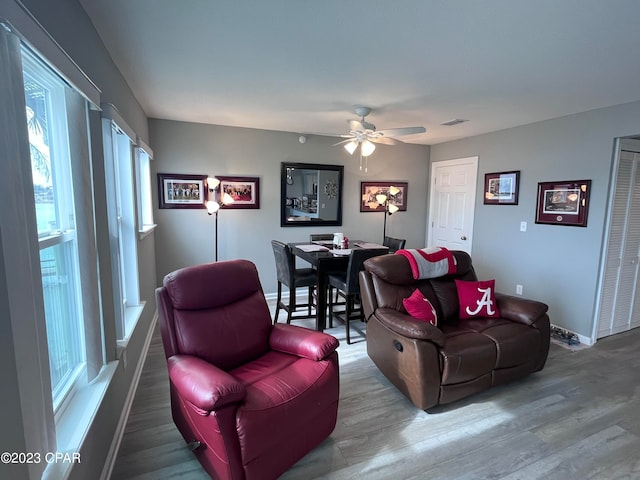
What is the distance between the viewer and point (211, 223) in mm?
4410

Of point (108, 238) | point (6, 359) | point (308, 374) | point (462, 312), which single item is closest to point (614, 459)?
point (462, 312)

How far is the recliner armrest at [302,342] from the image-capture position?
6.42 feet

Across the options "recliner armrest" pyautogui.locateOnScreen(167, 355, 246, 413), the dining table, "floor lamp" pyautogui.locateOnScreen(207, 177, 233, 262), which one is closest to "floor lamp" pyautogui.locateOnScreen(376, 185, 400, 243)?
the dining table

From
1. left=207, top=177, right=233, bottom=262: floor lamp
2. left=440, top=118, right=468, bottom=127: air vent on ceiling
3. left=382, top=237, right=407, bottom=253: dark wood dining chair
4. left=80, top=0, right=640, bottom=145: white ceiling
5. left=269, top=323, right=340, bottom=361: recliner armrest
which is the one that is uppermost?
left=440, top=118, right=468, bottom=127: air vent on ceiling

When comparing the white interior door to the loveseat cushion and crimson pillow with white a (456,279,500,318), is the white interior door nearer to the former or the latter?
crimson pillow with white a (456,279,500,318)

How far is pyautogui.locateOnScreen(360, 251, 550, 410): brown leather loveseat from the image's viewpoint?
7.25 feet

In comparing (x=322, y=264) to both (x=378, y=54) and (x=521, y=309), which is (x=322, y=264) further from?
(x=378, y=54)

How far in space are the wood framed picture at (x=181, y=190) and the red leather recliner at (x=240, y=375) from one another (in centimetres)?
238

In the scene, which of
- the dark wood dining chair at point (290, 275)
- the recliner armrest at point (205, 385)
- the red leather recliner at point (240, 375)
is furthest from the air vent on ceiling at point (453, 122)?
the recliner armrest at point (205, 385)

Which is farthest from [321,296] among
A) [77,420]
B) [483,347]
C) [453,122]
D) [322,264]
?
[453,122]

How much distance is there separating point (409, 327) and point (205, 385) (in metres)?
1.39

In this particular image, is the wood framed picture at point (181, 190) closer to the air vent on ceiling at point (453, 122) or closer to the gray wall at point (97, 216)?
the gray wall at point (97, 216)

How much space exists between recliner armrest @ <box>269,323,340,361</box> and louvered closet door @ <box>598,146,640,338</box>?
3.25 m

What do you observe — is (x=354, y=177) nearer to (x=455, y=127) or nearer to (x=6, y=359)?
(x=455, y=127)
